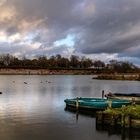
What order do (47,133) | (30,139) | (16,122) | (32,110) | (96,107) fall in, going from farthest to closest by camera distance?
(32,110), (96,107), (16,122), (47,133), (30,139)

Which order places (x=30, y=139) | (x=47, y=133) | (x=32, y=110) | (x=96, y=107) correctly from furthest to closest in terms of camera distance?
(x=32, y=110) → (x=96, y=107) → (x=47, y=133) → (x=30, y=139)

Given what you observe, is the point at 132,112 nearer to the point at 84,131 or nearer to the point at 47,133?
the point at 84,131

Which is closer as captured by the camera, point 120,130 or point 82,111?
point 120,130

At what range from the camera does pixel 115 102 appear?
5172 centimetres

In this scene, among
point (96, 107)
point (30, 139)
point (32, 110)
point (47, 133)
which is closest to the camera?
point (30, 139)

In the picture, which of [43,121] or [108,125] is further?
[43,121]

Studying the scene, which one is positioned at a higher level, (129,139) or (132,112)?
(132,112)

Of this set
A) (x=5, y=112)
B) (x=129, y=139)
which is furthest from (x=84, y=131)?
(x=5, y=112)

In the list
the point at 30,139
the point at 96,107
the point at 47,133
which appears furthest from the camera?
the point at 96,107

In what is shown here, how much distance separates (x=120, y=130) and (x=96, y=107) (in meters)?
13.4

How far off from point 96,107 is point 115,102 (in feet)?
10.9

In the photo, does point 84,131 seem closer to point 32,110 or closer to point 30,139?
point 30,139

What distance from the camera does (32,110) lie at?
54406 millimetres

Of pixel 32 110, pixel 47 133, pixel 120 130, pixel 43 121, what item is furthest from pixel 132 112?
pixel 32 110
